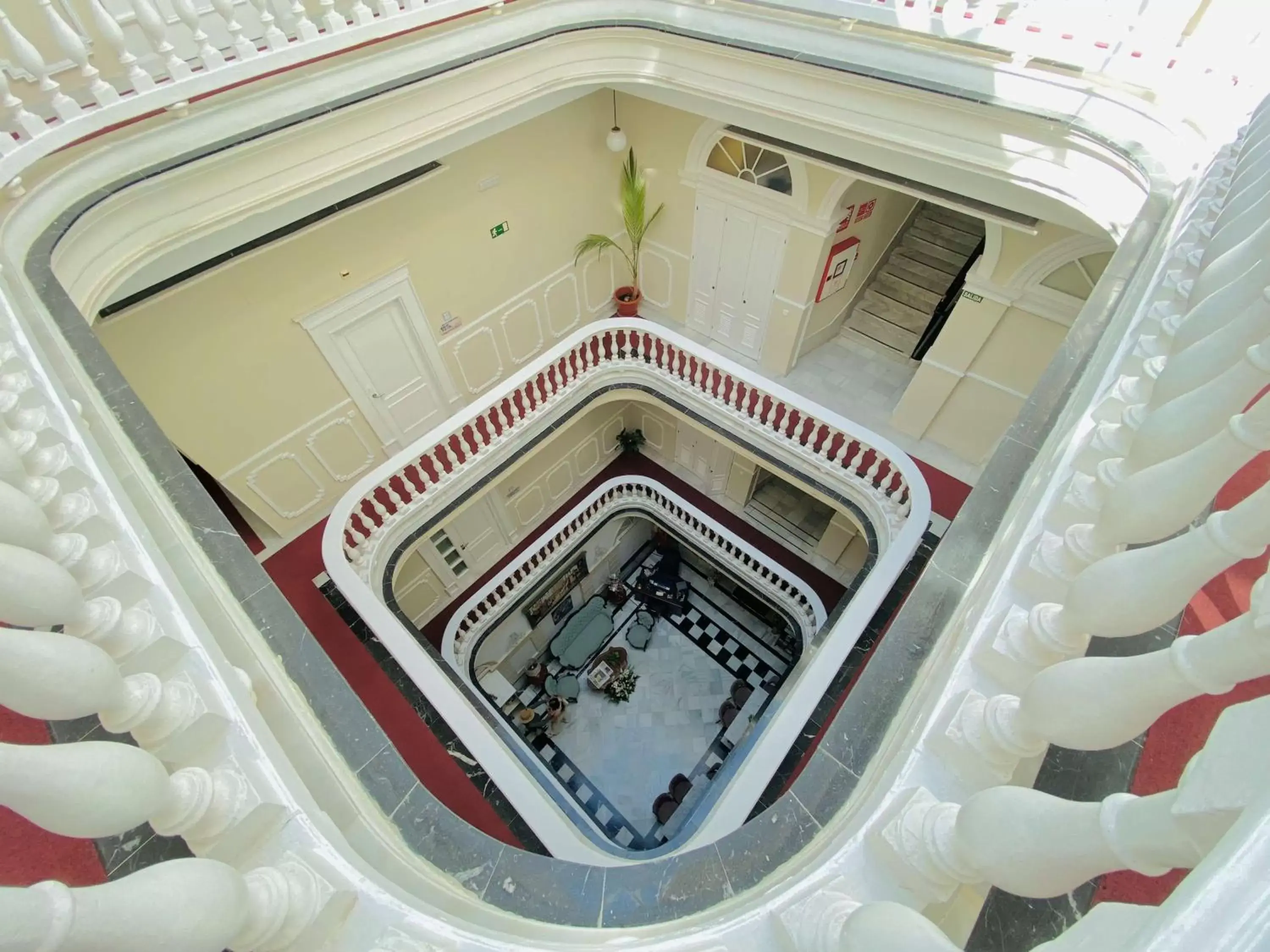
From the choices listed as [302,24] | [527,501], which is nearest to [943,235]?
[527,501]

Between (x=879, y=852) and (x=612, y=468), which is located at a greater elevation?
(x=612, y=468)

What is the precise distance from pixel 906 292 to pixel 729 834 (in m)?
7.69

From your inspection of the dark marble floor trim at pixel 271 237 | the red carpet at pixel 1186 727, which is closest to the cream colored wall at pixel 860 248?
the dark marble floor trim at pixel 271 237

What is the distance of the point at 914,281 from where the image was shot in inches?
307

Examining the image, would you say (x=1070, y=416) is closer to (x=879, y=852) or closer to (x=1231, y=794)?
(x=879, y=852)

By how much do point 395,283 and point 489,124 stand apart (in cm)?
172

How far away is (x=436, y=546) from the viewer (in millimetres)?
7402

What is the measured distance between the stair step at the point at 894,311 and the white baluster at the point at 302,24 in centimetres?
642

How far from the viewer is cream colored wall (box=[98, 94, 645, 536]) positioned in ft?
15.6

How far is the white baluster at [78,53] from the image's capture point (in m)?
2.88

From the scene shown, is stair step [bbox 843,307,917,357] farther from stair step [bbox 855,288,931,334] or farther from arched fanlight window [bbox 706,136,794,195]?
arched fanlight window [bbox 706,136,794,195]

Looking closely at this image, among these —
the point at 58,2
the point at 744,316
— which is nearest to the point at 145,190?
the point at 58,2

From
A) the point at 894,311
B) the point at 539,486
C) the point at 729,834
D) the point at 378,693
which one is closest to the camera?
the point at 729,834

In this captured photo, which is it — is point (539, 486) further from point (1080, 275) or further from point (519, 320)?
point (1080, 275)
